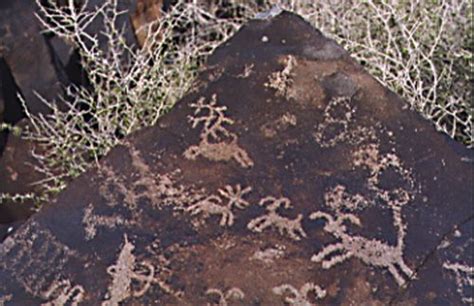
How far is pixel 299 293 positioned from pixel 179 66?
40.1 inches

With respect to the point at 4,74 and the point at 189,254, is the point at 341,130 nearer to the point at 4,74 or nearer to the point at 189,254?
the point at 189,254

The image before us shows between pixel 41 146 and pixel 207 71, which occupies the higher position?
pixel 207 71

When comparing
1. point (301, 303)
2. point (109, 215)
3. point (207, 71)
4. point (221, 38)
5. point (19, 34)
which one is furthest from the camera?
point (221, 38)

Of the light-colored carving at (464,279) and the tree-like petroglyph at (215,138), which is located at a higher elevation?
the tree-like petroglyph at (215,138)

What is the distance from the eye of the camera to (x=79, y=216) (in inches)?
45.7

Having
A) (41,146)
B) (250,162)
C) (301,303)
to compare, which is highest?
(250,162)

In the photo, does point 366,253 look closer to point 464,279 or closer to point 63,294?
point 464,279

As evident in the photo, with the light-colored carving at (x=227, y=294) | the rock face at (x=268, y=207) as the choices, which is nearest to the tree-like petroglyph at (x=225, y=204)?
the rock face at (x=268, y=207)

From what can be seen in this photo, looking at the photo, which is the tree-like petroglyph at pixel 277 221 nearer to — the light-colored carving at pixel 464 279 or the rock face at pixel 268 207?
the rock face at pixel 268 207

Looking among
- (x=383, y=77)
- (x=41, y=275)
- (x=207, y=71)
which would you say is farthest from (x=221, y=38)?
(x=41, y=275)

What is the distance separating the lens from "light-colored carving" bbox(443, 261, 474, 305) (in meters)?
1.04

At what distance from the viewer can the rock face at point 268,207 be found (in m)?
1.07

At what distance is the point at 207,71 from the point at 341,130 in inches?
10.0

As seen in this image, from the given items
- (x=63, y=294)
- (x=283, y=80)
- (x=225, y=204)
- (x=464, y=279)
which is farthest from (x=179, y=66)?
(x=464, y=279)
